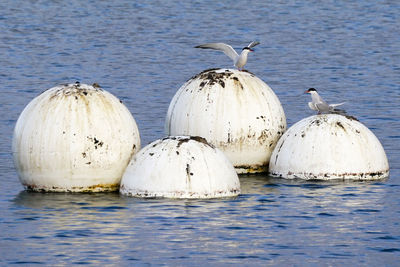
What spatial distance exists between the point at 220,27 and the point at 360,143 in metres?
39.4

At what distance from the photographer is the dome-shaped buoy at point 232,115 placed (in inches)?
1071

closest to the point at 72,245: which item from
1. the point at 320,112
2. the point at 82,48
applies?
the point at 320,112

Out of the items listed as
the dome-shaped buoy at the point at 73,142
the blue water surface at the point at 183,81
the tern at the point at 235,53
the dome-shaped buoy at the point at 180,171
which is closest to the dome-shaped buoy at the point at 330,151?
the blue water surface at the point at 183,81

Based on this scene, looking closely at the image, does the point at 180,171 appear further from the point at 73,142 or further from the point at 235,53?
the point at 235,53

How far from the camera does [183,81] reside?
4525cm

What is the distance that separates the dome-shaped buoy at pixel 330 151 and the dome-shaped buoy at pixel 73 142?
3553 mm

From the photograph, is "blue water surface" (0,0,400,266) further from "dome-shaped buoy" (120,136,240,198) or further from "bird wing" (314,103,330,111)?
"bird wing" (314,103,330,111)

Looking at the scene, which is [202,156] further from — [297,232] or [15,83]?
[15,83]

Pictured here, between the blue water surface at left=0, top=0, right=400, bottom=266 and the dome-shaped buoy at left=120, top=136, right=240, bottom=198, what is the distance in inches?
9.4

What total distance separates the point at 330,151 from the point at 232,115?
90.7 inches

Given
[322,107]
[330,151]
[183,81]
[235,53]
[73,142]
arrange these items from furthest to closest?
[183,81] < [235,53] < [322,107] < [330,151] < [73,142]

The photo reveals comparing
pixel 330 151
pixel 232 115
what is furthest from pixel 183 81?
pixel 330 151

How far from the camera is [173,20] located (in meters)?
68.6

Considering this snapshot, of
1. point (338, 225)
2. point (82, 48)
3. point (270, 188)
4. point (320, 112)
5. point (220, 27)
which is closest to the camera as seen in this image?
point (338, 225)
